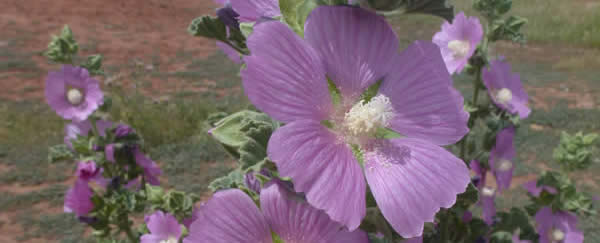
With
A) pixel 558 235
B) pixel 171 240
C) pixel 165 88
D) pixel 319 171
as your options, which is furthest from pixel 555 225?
pixel 165 88

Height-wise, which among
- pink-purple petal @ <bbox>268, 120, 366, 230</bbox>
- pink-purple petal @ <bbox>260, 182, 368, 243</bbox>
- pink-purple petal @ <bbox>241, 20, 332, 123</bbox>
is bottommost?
pink-purple petal @ <bbox>260, 182, 368, 243</bbox>

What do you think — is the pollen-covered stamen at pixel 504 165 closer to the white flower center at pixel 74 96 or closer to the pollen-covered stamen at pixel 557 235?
the pollen-covered stamen at pixel 557 235

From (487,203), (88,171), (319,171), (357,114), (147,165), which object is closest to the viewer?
(319,171)

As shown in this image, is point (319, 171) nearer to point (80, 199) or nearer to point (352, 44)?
point (352, 44)

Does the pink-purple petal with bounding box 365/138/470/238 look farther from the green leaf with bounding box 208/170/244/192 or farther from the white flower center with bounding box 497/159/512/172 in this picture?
the white flower center with bounding box 497/159/512/172

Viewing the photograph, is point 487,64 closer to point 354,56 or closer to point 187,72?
point 354,56

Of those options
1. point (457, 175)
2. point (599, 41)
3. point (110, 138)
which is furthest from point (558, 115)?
point (457, 175)

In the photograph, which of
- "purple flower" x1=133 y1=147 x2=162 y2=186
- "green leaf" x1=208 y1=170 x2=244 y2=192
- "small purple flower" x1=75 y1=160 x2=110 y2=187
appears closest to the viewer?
"green leaf" x1=208 y1=170 x2=244 y2=192

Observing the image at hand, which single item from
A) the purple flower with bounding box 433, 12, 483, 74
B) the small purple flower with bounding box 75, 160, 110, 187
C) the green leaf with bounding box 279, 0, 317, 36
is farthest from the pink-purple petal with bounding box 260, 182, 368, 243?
the small purple flower with bounding box 75, 160, 110, 187
